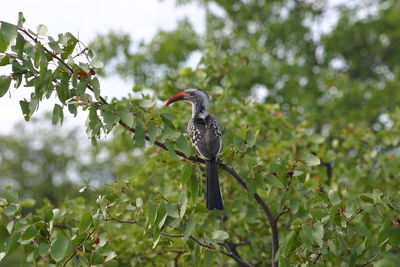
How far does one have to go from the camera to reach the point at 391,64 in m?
19.7

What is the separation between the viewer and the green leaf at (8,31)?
223 cm

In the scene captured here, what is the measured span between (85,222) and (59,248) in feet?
0.79

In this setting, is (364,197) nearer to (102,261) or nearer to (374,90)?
(102,261)

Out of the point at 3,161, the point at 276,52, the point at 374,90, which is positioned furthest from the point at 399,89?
the point at 3,161

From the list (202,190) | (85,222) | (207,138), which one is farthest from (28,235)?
(202,190)

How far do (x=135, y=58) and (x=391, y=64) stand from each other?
11.2 m

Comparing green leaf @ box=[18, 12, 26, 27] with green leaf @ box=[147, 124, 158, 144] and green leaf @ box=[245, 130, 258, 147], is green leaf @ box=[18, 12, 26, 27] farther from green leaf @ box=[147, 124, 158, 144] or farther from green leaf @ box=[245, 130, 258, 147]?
green leaf @ box=[245, 130, 258, 147]

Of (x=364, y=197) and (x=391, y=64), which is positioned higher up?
(x=391, y=64)

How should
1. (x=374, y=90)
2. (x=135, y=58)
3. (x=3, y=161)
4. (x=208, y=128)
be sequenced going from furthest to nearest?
(x=3, y=161), (x=135, y=58), (x=374, y=90), (x=208, y=128)

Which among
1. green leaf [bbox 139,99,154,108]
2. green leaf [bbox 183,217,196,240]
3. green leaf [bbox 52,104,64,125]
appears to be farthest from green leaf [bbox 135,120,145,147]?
green leaf [bbox 183,217,196,240]

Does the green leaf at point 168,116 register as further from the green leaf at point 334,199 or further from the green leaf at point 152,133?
the green leaf at point 334,199

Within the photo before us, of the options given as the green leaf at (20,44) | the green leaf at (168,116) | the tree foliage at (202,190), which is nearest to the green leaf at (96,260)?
the tree foliage at (202,190)

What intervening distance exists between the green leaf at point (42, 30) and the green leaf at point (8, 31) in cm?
20

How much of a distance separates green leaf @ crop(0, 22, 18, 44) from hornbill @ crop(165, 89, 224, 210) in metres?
1.55
